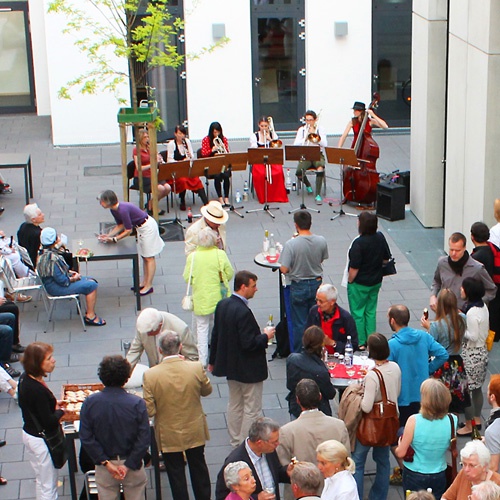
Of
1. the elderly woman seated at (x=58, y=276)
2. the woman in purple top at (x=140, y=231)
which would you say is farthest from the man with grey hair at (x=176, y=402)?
the woman in purple top at (x=140, y=231)

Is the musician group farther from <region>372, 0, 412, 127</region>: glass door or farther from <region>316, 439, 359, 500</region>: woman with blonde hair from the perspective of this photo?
<region>316, 439, 359, 500</region>: woman with blonde hair

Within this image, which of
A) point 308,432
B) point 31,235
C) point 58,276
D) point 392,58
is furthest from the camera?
point 392,58

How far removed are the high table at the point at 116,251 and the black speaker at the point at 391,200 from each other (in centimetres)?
479

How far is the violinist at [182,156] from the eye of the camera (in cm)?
1653

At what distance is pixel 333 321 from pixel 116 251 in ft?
13.5

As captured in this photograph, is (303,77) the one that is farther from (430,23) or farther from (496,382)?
(496,382)

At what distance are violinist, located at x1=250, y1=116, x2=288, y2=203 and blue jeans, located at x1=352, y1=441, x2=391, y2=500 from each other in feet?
29.4

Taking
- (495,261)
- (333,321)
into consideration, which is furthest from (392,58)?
(333,321)

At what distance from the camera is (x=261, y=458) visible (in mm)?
7051

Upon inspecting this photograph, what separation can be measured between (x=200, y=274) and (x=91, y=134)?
1165 cm

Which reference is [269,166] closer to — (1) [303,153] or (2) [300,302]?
(1) [303,153]

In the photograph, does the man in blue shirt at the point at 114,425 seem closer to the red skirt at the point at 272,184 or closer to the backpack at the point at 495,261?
the backpack at the point at 495,261

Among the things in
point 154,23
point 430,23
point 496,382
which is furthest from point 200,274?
point 430,23

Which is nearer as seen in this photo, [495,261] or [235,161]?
[495,261]
